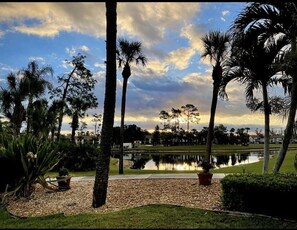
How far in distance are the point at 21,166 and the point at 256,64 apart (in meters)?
7.83

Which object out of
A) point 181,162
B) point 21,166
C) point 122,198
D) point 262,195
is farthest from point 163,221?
point 181,162

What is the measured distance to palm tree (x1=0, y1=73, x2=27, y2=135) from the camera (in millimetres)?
27438

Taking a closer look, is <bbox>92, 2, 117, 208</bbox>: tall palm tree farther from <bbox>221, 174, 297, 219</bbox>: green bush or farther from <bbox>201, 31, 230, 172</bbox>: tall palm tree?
<bbox>201, 31, 230, 172</bbox>: tall palm tree

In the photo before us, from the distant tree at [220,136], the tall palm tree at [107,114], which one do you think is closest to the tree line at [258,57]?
the tall palm tree at [107,114]

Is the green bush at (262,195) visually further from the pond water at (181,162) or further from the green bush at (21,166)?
the pond water at (181,162)

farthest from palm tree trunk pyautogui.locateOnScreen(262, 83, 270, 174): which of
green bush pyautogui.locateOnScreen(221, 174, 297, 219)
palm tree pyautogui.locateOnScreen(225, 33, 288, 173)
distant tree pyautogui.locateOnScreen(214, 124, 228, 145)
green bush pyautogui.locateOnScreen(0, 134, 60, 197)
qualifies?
distant tree pyautogui.locateOnScreen(214, 124, 228, 145)

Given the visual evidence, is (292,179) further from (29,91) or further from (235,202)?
(29,91)

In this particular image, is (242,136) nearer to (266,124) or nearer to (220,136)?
(220,136)

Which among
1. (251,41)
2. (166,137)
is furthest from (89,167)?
(166,137)

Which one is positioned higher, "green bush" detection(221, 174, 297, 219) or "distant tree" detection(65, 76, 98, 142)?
"distant tree" detection(65, 76, 98, 142)

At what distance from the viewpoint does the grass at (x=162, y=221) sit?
20.2 feet

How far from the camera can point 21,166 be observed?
37.0 feet

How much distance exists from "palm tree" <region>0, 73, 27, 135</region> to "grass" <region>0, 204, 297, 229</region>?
68.8ft

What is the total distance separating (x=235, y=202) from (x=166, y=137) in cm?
10562
